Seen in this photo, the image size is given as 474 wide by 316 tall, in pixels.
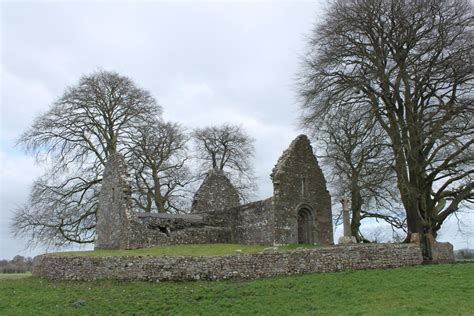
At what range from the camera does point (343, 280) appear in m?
16.4

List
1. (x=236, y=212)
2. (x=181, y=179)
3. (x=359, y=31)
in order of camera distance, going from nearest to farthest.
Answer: (x=359, y=31) → (x=236, y=212) → (x=181, y=179)

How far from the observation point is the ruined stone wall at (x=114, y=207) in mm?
22453

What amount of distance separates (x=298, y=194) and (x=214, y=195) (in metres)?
6.83

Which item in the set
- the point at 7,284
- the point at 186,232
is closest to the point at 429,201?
the point at 186,232

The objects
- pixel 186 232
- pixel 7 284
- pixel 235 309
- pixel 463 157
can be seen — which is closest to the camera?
pixel 235 309

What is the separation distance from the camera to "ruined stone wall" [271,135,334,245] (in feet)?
76.8

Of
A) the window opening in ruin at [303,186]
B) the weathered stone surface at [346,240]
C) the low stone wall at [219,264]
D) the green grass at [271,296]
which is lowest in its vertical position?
the green grass at [271,296]

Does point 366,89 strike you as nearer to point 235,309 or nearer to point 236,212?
point 236,212

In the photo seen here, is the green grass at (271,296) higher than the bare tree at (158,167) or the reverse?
the reverse

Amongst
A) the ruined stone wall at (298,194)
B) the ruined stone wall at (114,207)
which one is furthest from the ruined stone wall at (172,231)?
the ruined stone wall at (298,194)

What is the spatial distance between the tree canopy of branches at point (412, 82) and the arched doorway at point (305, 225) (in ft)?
16.2

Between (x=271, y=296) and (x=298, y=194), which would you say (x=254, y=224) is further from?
(x=271, y=296)

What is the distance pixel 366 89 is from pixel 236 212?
9.72 meters

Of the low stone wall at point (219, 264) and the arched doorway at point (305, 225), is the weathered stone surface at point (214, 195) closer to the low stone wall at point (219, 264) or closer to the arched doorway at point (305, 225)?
the arched doorway at point (305, 225)
